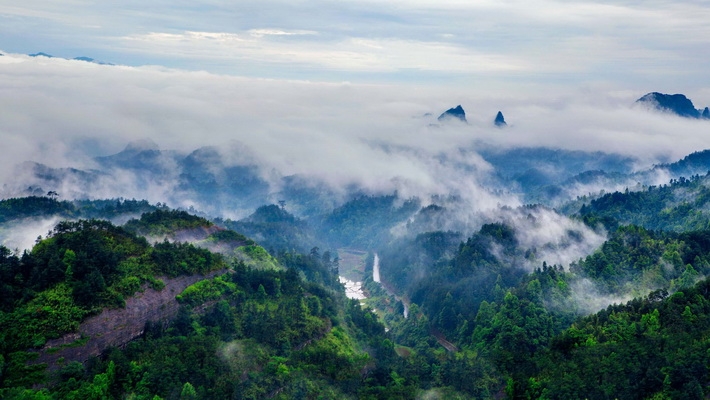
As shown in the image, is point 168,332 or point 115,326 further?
point 168,332

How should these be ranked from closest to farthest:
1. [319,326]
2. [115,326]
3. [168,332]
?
1. [115,326]
2. [168,332]
3. [319,326]

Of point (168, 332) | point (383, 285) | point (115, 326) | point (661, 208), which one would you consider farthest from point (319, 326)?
point (661, 208)

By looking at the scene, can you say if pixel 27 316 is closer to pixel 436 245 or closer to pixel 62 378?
pixel 62 378

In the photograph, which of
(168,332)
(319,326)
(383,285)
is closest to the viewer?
(168,332)

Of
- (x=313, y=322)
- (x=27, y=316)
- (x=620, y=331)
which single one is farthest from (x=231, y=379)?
(x=620, y=331)

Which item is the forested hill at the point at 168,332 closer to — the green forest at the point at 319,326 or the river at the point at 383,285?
the green forest at the point at 319,326

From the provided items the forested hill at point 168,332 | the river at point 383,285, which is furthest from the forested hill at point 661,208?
the forested hill at point 168,332

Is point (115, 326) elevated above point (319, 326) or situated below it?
above

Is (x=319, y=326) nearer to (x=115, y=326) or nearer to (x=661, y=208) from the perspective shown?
(x=115, y=326)

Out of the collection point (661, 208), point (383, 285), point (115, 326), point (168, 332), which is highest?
point (115, 326)
